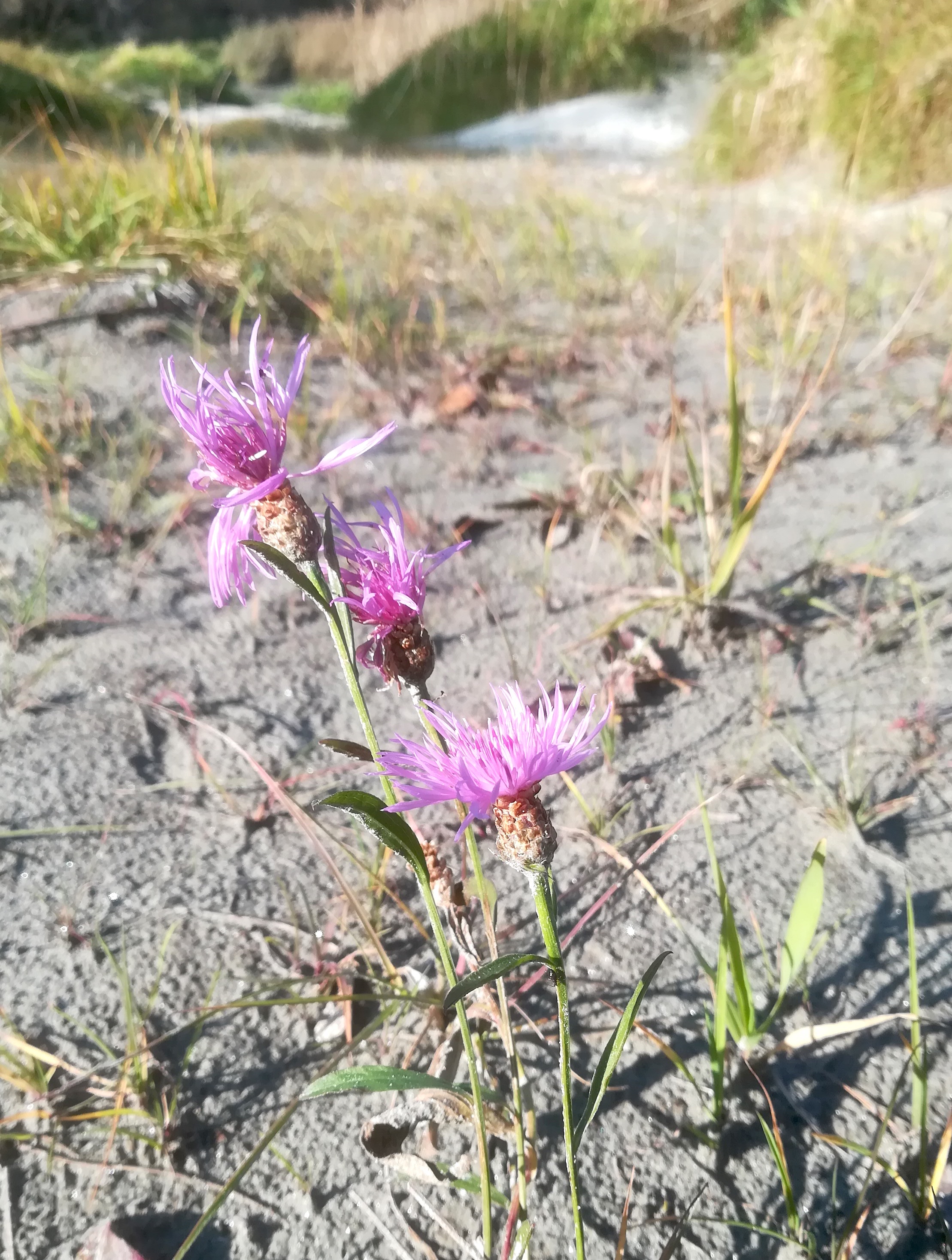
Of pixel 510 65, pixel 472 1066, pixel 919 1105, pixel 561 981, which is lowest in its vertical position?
pixel 919 1105

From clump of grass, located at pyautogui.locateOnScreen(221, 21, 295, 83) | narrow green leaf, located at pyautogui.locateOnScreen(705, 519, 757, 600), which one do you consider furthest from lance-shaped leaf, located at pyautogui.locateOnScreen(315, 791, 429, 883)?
clump of grass, located at pyautogui.locateOnScreen(221, 21, 295, 83)

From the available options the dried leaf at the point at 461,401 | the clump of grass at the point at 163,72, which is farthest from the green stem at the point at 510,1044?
the clump of grass at the point at 163,72

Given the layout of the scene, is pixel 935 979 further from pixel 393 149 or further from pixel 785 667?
pixel 393 149

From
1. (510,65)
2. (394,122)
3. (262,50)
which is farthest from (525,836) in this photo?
(262,50)

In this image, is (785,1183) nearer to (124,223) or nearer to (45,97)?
(124,223)

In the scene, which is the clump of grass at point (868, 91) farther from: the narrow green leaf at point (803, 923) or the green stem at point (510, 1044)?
the green stem at point (510, 1044)

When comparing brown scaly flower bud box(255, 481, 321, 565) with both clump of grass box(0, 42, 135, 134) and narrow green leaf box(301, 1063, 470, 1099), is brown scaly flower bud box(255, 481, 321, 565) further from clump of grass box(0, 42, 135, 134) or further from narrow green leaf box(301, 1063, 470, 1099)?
clump of grass box(0, 42, 135, 134)
